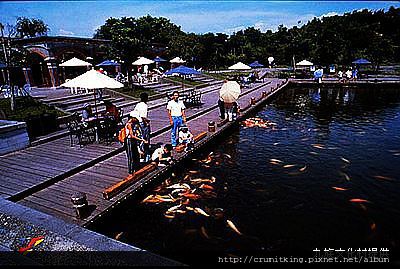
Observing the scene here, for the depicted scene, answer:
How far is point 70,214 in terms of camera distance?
6035 mm

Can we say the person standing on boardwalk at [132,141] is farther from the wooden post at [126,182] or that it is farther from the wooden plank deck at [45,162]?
the wooden plank deck at [45,162]

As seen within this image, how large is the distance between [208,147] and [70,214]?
6713 millimetres

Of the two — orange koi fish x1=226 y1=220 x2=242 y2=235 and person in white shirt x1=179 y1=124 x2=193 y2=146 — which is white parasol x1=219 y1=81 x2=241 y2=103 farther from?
orange koi fish x1=226 y1=220 x2=242 y2=235

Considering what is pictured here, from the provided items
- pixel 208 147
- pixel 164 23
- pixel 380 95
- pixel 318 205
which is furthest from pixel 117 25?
pixel 164 23

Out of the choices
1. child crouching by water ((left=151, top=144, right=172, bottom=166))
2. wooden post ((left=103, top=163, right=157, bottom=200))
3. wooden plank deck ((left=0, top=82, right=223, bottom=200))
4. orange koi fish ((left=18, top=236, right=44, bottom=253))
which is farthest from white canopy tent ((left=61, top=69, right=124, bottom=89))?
orange koi fish ((left=18, top=236, right=44, bottom=253))

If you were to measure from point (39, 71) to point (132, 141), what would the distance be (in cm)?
2398

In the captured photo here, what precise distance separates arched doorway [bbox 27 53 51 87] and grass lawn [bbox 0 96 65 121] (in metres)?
10.0

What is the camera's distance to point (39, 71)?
2634 cm

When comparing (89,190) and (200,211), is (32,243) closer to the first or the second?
(89,190)

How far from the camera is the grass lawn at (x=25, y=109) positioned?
43.4 ft

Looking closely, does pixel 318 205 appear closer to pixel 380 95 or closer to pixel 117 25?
pixel 117 25

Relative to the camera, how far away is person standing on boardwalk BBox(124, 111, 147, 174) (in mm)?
7680

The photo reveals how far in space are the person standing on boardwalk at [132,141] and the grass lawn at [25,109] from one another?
26.2 feet

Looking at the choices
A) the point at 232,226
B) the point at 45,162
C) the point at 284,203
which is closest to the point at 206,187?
the point at 232,226
